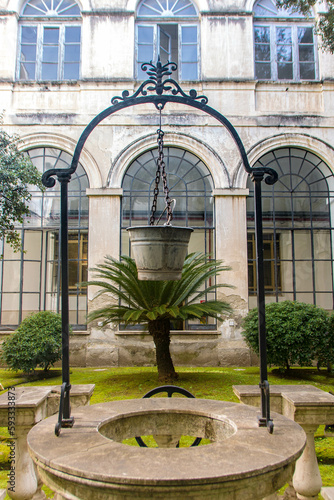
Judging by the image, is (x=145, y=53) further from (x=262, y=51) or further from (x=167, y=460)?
(x=167, y=460)

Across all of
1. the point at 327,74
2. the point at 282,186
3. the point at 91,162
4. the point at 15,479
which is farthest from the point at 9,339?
the point at 327,74

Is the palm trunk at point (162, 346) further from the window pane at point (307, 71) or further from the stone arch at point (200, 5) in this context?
the stone arch at point (200, 5)

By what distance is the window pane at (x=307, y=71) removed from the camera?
12.4 m

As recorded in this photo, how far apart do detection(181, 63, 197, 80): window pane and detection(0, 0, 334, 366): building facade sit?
29mm

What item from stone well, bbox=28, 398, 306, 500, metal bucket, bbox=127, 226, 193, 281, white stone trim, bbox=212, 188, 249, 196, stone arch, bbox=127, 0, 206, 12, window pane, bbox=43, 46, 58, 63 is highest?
stone arch, bbox=127, 0, 206, 12

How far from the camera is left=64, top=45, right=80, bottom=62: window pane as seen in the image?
40.6 feet

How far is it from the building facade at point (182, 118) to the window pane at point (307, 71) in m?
0.03

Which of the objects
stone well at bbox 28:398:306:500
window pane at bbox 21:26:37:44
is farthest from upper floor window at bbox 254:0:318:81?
stone well at bbox 28:398:306:500

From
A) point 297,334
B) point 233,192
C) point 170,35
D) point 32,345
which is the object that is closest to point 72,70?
point 170,35

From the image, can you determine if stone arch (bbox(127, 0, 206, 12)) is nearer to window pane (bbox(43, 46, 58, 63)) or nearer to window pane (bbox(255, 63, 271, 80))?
window pane (bbox(255, 63, 271, 80))

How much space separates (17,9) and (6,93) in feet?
8.00

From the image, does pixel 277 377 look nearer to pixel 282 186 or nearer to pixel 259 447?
pixel 282 186

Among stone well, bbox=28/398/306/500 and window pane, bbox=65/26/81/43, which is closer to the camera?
stone well, bbox=28/398/306/500

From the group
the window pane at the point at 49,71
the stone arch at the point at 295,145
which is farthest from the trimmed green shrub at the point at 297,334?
the window pane at the point at 49,71
